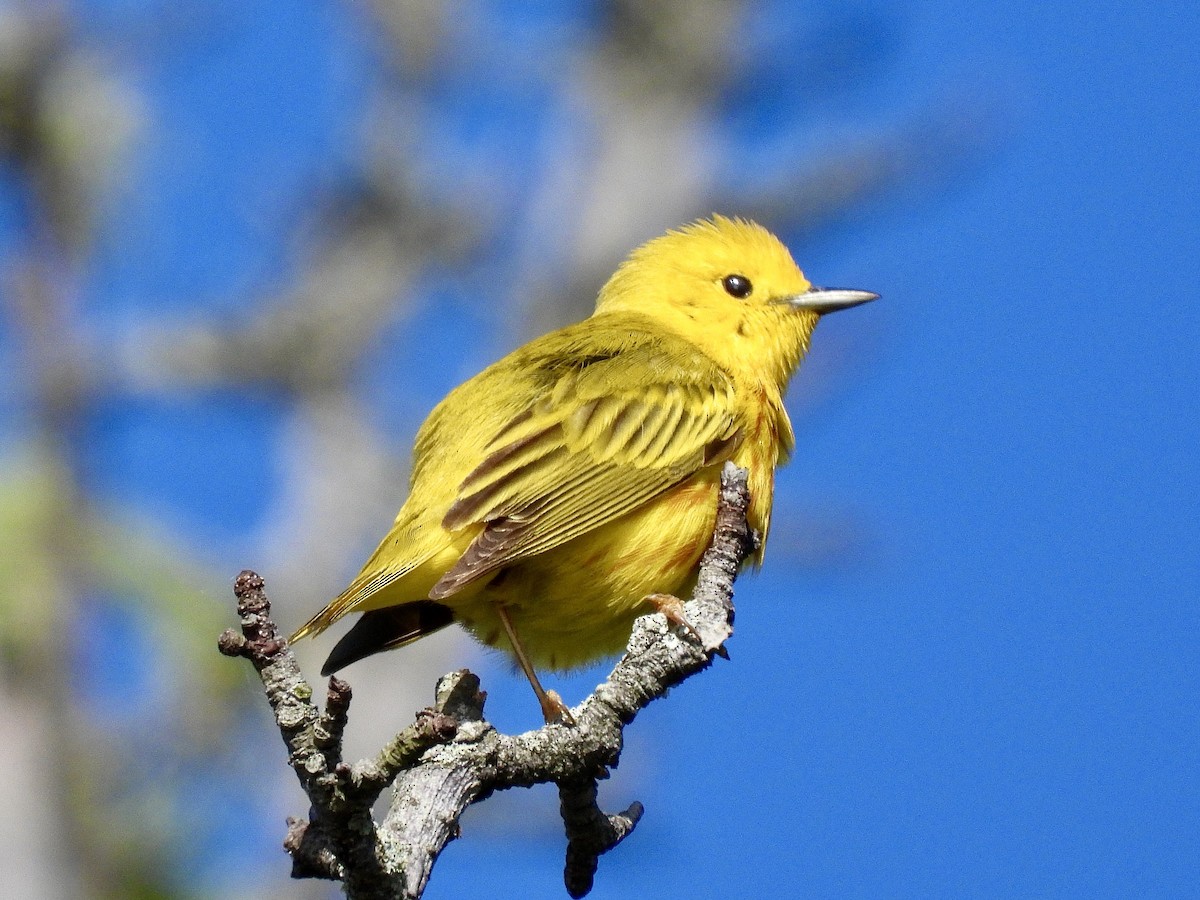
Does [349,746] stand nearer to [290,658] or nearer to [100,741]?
[100,741]

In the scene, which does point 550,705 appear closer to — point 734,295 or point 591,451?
point 591,451

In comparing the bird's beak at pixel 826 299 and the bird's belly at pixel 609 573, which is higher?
the bird's beak at pixel 826 299

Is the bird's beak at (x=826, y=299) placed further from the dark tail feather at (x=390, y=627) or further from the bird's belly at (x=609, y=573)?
the dark tail feather at (x=390, y=627)

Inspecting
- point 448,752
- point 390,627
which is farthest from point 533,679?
point 448,752

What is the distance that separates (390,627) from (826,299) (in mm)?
2015

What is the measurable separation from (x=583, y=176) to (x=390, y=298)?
237cm

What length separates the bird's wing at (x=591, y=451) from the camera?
4.34m

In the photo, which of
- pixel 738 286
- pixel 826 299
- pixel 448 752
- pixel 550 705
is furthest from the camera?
pixel 738 286

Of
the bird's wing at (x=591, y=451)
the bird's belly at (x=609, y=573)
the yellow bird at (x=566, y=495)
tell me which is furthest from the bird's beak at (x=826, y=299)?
the bird's belly at (x=609, y=573)

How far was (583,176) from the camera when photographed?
16.6 meters

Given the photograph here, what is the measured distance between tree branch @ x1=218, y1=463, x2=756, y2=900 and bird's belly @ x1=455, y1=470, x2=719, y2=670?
323mm

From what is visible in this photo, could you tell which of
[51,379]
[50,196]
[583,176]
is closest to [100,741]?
[51,379]

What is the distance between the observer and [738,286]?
5.80 meters

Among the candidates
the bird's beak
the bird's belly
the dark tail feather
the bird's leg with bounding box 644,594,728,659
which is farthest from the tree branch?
the bird's beak
